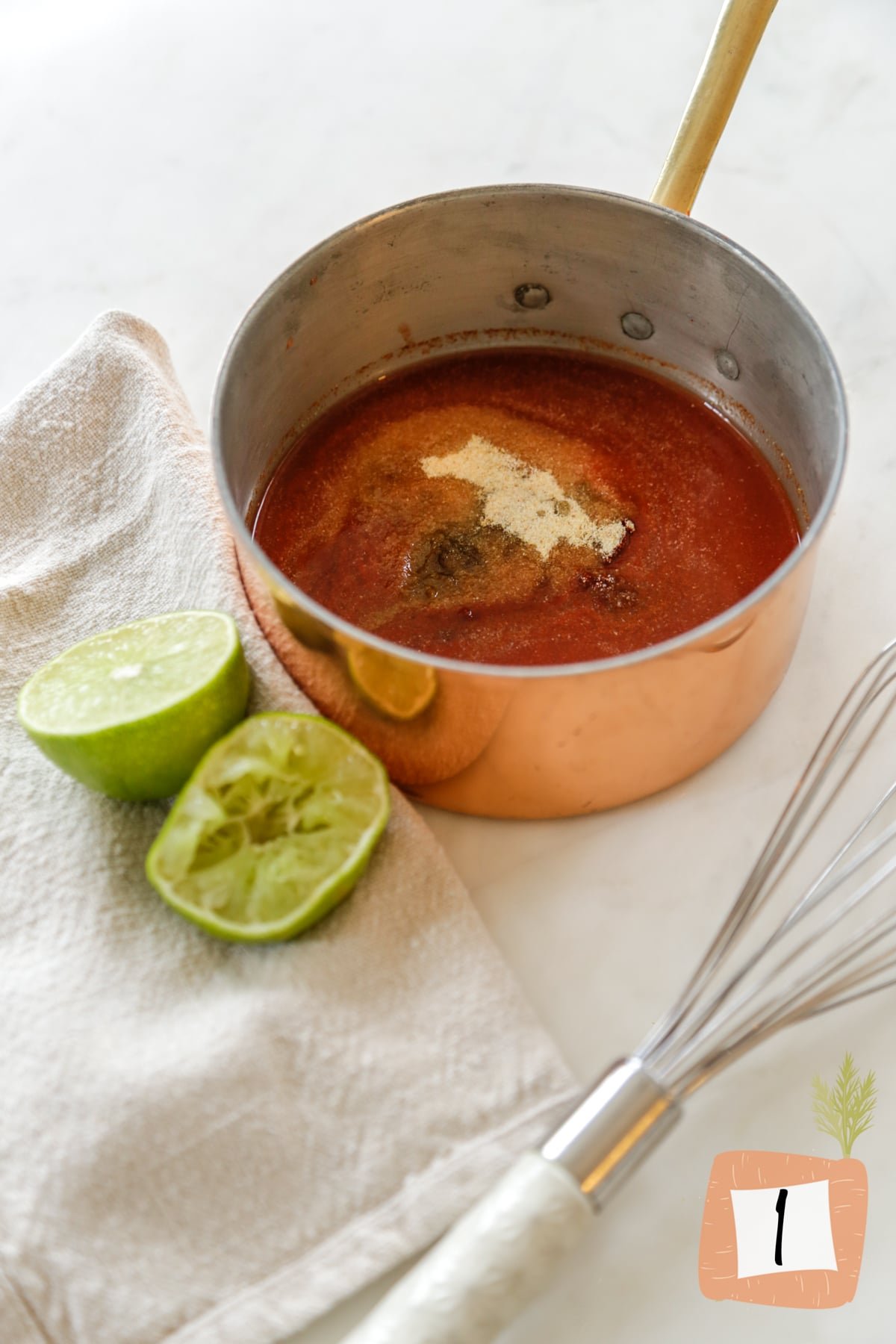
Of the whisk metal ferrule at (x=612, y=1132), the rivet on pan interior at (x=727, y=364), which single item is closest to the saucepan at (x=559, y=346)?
the rivet on pan interior at (x=727, y=364)

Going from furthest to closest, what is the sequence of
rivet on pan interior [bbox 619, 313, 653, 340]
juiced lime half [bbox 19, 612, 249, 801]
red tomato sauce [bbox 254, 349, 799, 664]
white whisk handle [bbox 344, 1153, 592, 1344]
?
rivet on pan interior [bbox 619, 313, 653, 340], red tomato sauce [bbox 254, 349, 799, 664], juiced lime half [bbox 19, 612, 249, 801], white whisk handle [bbox 344, 1153, 592, 1344]

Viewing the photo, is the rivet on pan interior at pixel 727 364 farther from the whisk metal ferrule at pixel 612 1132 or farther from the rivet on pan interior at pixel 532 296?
the whisk metal ferrule at pixel 612 1132

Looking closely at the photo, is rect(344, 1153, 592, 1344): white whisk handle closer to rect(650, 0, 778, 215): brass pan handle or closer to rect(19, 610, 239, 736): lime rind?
rect(19, 610, 239, 736): lime rind

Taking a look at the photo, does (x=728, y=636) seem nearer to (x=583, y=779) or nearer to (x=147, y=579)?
(x=583, y=779)

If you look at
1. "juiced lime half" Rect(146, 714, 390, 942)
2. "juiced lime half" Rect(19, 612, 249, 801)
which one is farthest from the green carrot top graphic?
"juiced lime half" Rect(19, 612, 249, 801)

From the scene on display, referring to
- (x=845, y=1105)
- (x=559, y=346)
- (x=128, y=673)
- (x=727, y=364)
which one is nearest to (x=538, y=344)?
(x=559, y=346)

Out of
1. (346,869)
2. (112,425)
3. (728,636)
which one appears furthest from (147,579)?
(728,636)

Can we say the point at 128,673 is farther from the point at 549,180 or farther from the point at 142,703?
the point at 549,180
